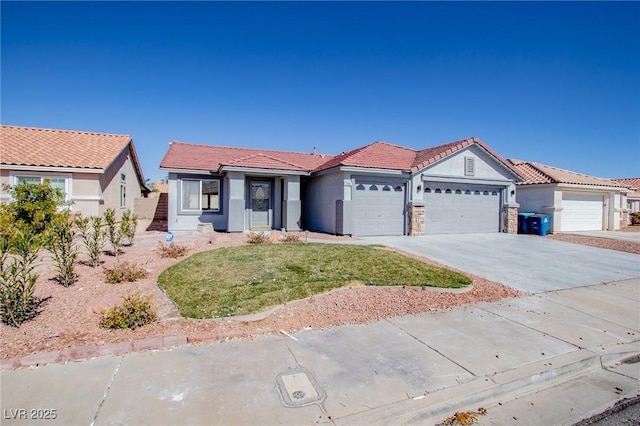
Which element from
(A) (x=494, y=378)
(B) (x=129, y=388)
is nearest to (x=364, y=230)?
(A) (x=494, y=378)

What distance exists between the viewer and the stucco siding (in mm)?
16094

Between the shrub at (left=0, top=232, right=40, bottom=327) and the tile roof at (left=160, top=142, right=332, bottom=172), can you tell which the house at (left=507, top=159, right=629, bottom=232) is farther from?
the shrub at (left=0, top=232, right=40, bottom=327)

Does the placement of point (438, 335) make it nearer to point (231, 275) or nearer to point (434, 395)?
point (434, 395)

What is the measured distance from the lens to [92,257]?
810 centimetres

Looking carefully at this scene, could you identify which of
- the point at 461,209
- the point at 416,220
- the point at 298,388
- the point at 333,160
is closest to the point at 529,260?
the point at 416,220

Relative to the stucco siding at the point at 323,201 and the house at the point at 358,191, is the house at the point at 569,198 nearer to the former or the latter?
the house at the point at 358,191

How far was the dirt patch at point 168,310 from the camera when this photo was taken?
447 cm

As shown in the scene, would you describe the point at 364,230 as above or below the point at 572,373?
above

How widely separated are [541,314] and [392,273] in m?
2.98

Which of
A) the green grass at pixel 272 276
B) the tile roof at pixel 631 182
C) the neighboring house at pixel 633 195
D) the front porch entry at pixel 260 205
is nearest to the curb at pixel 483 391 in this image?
the green grass at pixel 272 276

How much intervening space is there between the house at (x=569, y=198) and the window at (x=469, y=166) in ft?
14.3

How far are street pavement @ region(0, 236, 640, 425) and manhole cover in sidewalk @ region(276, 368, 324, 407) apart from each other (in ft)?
0.04

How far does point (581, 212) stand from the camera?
21.8 m

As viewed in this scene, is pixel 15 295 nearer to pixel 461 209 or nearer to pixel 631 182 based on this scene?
pixel 461 209
